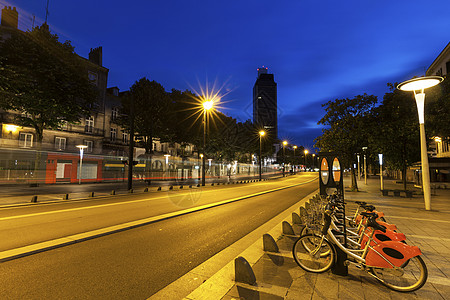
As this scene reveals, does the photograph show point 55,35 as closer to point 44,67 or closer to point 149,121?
point 44,67

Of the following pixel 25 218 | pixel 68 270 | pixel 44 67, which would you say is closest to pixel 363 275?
pixel 68 270

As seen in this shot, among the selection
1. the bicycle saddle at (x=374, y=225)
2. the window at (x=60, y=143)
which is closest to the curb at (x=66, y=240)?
the bicycle saddle at (x=374, y=225)

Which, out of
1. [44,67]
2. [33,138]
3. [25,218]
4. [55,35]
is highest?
[55,35]

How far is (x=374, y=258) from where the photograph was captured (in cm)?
341

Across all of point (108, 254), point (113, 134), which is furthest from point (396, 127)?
point (113, 134)

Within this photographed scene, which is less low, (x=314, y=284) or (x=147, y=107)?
(x=147, y=107)

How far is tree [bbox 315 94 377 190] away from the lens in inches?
672

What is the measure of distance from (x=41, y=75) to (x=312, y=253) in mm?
24116

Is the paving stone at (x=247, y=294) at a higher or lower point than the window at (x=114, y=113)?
lower

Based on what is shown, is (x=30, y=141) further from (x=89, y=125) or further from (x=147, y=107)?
(x=147, y=107)

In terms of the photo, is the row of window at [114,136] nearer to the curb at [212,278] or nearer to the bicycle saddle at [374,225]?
the curb at [212,278]

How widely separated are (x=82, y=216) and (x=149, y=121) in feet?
84.7

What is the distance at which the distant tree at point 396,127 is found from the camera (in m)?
14.1

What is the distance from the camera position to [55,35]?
20.2 meters
